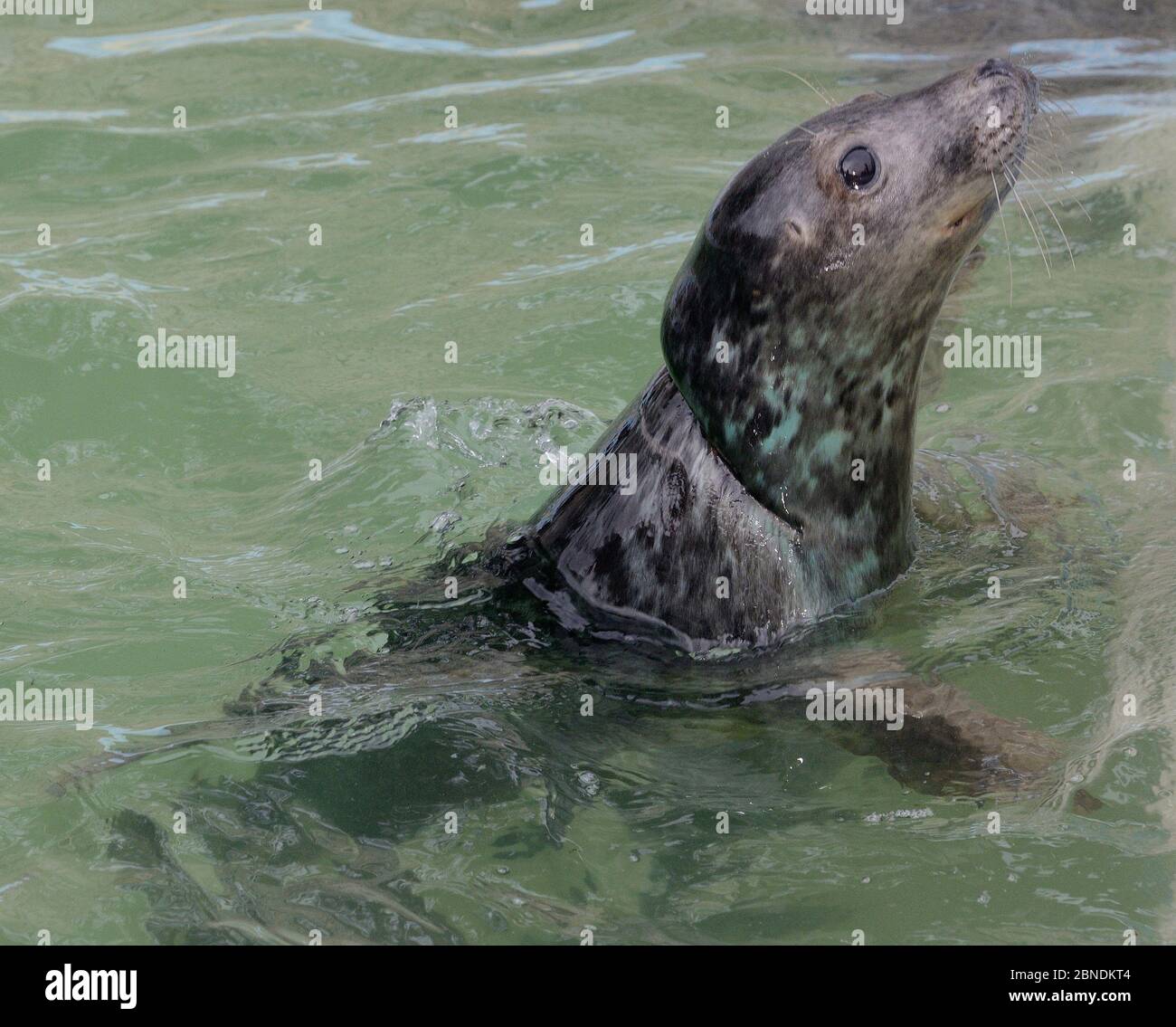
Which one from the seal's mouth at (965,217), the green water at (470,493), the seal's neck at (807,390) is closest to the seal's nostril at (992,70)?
the seal's mouth at (965,217)

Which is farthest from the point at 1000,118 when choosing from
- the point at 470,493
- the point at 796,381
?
the point at 470,493

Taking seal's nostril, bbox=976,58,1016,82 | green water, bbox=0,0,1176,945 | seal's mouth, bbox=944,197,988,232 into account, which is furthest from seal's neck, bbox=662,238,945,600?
seal's nostril, bbox=976,58,1016,82

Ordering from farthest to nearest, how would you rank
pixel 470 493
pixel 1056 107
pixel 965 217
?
pixel 470 493 < pixel 1056 107 < pixel 965 217

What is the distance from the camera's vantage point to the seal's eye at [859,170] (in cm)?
394

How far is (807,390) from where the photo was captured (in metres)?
Result: 4.10

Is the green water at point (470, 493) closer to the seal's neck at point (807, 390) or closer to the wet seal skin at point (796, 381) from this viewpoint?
the wet seal skin at point (796, 381)

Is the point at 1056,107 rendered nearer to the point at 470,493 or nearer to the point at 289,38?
the point at 470,493

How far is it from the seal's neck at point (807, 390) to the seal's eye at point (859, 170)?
11.0 inches

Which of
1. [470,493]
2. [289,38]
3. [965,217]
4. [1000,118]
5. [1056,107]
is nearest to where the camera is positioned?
[1000,118]

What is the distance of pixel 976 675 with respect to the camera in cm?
441

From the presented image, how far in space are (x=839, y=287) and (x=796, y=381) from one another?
0.28m

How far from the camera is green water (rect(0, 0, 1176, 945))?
3.77 meters

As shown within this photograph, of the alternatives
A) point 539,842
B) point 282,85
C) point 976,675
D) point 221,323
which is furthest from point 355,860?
point 282,85

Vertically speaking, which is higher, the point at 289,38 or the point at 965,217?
the point at 289,38
